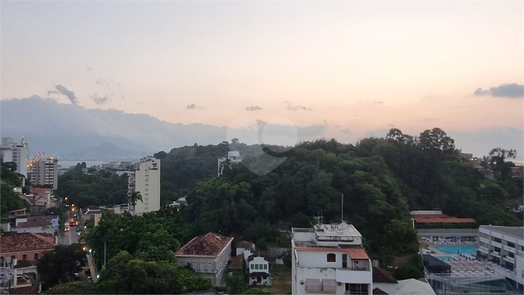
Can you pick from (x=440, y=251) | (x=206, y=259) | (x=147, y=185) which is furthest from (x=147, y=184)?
(x=440, y=251)

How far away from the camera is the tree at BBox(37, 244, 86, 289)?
29.3ft

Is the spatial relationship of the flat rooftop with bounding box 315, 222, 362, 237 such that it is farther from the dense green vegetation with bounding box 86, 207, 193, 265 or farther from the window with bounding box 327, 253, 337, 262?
the dense green vegetation with bounding box 86, 207, 193, 265

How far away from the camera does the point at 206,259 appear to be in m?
9.71

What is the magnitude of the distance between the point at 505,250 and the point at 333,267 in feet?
26.9

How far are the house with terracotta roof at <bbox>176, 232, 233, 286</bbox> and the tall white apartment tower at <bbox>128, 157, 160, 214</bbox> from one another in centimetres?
842

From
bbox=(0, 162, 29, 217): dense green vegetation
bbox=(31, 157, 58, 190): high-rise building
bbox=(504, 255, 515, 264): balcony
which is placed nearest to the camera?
bbox=(504, 255, 515, 264): balcony

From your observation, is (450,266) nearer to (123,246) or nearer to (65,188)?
(123,246)

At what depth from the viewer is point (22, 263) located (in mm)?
10539

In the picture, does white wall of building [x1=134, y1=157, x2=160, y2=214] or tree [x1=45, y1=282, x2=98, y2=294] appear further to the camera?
white wall of building [x1=134, y1=157, x2=160, y2=214]

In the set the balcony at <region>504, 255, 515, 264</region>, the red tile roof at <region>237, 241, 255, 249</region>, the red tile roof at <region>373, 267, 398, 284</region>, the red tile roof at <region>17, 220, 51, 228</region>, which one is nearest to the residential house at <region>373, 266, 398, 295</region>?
the red tile roof at <region>373, 267, 398, 284</region>

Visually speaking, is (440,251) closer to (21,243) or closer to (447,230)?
(447,230)

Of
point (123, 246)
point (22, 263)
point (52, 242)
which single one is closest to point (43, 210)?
point (52, 242)

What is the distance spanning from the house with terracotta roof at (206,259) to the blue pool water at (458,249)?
8231 millimetres

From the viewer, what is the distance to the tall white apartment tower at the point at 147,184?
18.0 meters
